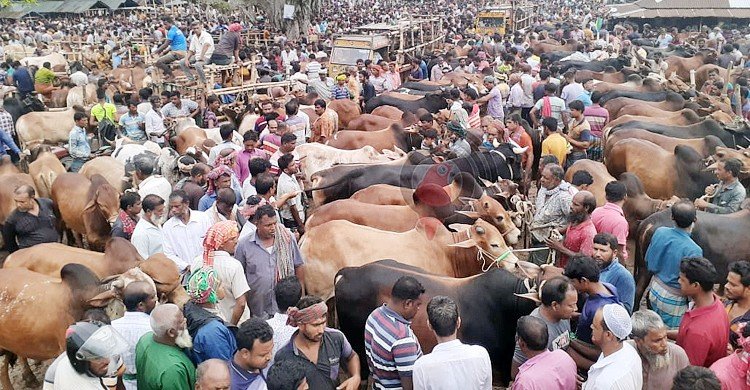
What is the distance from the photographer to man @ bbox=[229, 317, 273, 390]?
3.85m

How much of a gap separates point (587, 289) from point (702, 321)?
0.82 metres

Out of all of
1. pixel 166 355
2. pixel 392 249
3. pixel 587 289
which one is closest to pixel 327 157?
pixel 392 249

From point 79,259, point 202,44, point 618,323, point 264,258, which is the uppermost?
point 202,44

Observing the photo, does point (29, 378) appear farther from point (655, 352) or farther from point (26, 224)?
point (655, 352)

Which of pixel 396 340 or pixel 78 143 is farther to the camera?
pixel 78 143

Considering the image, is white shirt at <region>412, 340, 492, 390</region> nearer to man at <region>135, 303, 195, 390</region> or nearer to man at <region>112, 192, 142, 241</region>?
man at <region>135, 303, 195, 390</region>

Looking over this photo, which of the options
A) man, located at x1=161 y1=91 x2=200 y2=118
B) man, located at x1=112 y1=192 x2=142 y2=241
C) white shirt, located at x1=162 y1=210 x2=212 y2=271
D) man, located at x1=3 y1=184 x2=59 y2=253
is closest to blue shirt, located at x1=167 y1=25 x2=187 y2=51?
man, located at x1=161 y1=91 x2=200 y2=118

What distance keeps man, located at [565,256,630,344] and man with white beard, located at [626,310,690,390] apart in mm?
493

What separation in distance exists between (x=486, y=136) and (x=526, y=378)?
6735mm

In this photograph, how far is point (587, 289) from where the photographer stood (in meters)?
4.71

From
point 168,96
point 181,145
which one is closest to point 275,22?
point 168,96

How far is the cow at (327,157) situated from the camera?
9.80 metres

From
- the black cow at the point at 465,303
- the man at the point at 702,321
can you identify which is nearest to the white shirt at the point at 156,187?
the black cow at the point at 465,303

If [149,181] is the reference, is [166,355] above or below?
below
